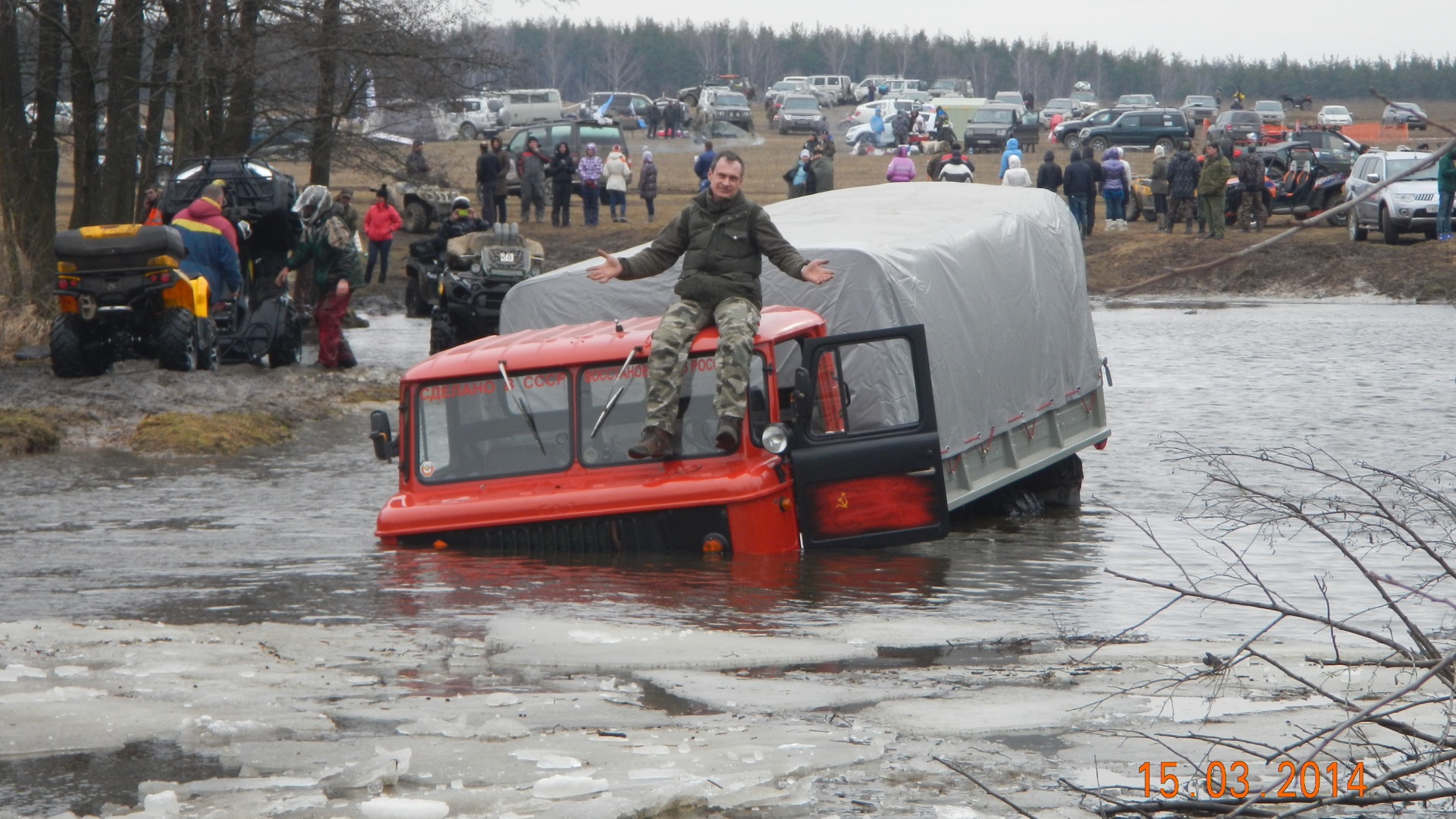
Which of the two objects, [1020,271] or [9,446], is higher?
[1020,271]

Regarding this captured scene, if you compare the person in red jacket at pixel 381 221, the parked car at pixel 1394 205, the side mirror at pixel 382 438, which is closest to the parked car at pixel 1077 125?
the parked car at pixel 1394 205

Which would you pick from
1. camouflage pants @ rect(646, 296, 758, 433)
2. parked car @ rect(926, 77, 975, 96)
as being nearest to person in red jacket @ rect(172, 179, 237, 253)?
camouflage pants @ rect(646, 296, 758, 433)

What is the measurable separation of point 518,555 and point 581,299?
2.42 metres

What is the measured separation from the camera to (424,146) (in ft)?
Answer: 205

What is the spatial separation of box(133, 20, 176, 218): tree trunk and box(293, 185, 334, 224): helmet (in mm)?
6155

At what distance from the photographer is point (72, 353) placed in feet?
55.2

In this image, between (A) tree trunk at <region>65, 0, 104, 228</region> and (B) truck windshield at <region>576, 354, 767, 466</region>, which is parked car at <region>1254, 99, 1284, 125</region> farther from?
(B) truck windshield at <region>576, 354, 767, 466</region>

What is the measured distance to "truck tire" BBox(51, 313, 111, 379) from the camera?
54.8 ft

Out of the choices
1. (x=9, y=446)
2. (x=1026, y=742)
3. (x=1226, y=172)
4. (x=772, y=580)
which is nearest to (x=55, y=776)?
(x=1026, y=742)

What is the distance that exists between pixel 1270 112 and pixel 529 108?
Answer: 1224 inches

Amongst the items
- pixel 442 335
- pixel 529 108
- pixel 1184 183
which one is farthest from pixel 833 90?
pixel 442 335

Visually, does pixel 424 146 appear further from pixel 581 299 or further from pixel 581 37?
pixel 581 37

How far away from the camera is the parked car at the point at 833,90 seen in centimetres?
8731
